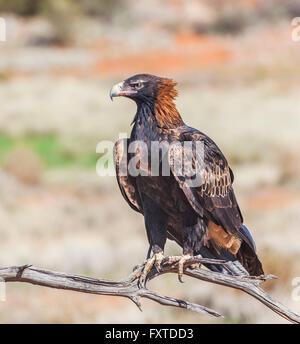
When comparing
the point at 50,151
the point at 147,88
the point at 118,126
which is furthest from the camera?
the point at 50,151

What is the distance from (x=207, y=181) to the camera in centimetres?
729

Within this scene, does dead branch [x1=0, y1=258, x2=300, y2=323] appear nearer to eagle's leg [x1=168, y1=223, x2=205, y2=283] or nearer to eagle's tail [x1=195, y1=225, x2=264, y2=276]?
eagle's leg [x1=168, y1=223, x2=205, y2=283]

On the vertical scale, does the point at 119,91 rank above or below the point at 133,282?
above

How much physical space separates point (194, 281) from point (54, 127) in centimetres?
1727

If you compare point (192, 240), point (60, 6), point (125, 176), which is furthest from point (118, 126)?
point (192, 240)

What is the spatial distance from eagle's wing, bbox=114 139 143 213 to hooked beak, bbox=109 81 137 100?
0.38 m

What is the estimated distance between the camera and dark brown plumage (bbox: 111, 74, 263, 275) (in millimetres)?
7242

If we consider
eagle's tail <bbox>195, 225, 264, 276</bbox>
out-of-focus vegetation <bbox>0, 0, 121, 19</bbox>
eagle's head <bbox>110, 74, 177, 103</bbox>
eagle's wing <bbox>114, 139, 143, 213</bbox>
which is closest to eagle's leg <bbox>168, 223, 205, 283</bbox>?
eagle's tail <bbox>195, 225, 264, 276</bbox>

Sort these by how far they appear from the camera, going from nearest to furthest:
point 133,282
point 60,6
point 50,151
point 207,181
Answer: point 133,282 → point 207,181 → point 50,151 → point 60,6

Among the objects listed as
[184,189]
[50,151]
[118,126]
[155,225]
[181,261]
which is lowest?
[181,261]

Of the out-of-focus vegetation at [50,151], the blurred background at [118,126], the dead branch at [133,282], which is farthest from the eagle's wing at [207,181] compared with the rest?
the out-of-focus vegetation at [50,151]

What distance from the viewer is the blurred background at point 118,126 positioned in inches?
846

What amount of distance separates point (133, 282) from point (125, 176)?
0.91 metres

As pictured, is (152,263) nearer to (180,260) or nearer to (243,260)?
(180,260)
